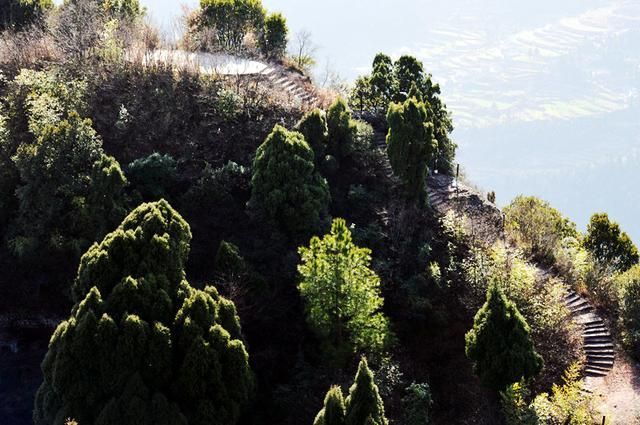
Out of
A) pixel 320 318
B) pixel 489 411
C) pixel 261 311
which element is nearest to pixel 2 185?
pixel 261 311

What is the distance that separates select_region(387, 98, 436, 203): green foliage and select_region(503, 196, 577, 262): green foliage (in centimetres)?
486

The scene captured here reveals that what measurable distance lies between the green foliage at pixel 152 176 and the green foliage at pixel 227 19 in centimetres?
1388

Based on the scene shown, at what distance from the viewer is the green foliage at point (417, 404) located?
20.8 metres

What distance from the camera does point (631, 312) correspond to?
25.0 meters

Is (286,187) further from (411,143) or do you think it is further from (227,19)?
(227,19)

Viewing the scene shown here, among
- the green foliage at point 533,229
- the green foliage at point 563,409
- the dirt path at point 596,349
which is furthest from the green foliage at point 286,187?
the green foliage at point 563,409

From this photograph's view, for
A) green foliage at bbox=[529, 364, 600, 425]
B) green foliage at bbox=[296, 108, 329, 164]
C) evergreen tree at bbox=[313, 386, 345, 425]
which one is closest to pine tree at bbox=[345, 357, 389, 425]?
evergreen tree at bbox=[313, 386, 345, 425]

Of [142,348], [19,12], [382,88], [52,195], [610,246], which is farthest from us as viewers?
[19,12]

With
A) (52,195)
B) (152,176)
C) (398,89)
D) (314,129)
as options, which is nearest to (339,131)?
(314,129)

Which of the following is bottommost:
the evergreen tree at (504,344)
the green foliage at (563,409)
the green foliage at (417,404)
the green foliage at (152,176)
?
the green foliage at (417,404)

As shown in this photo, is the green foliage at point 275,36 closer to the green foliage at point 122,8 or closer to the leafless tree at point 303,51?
the leafless tree at point 303,51

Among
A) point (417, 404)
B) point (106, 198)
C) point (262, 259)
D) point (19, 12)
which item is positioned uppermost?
point (19, 12)

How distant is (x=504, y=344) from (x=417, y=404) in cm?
325

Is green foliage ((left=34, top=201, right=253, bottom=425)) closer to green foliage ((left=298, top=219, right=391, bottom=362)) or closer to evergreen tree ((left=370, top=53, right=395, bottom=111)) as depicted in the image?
green foliage ((left=298, top=219, right=391, bottom=362))
